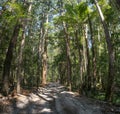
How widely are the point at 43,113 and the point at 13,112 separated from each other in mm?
1580

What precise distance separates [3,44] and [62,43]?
1180cm

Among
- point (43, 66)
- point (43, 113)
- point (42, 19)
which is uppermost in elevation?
point (42, 19)

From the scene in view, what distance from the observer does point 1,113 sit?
1144 centimetres

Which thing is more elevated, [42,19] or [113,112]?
[42,19]

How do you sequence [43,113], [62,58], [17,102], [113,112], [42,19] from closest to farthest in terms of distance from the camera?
[113,112], [43,113], [17,102], [42,19], [62,58]

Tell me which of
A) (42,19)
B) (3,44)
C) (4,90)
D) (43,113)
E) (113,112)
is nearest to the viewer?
(113,112)

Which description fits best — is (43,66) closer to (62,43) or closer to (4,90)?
(62,43)

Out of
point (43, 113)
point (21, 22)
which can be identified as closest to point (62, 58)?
point (21, 22)

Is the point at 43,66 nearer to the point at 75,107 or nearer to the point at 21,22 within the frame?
the point at 21,22

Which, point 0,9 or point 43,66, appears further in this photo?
point 43,66

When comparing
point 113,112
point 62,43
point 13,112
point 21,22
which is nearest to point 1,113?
point 13,112

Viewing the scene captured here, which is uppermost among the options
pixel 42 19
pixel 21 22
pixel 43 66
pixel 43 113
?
pixel 42 19

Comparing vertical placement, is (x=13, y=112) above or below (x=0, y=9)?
below

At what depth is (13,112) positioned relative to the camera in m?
11.8
